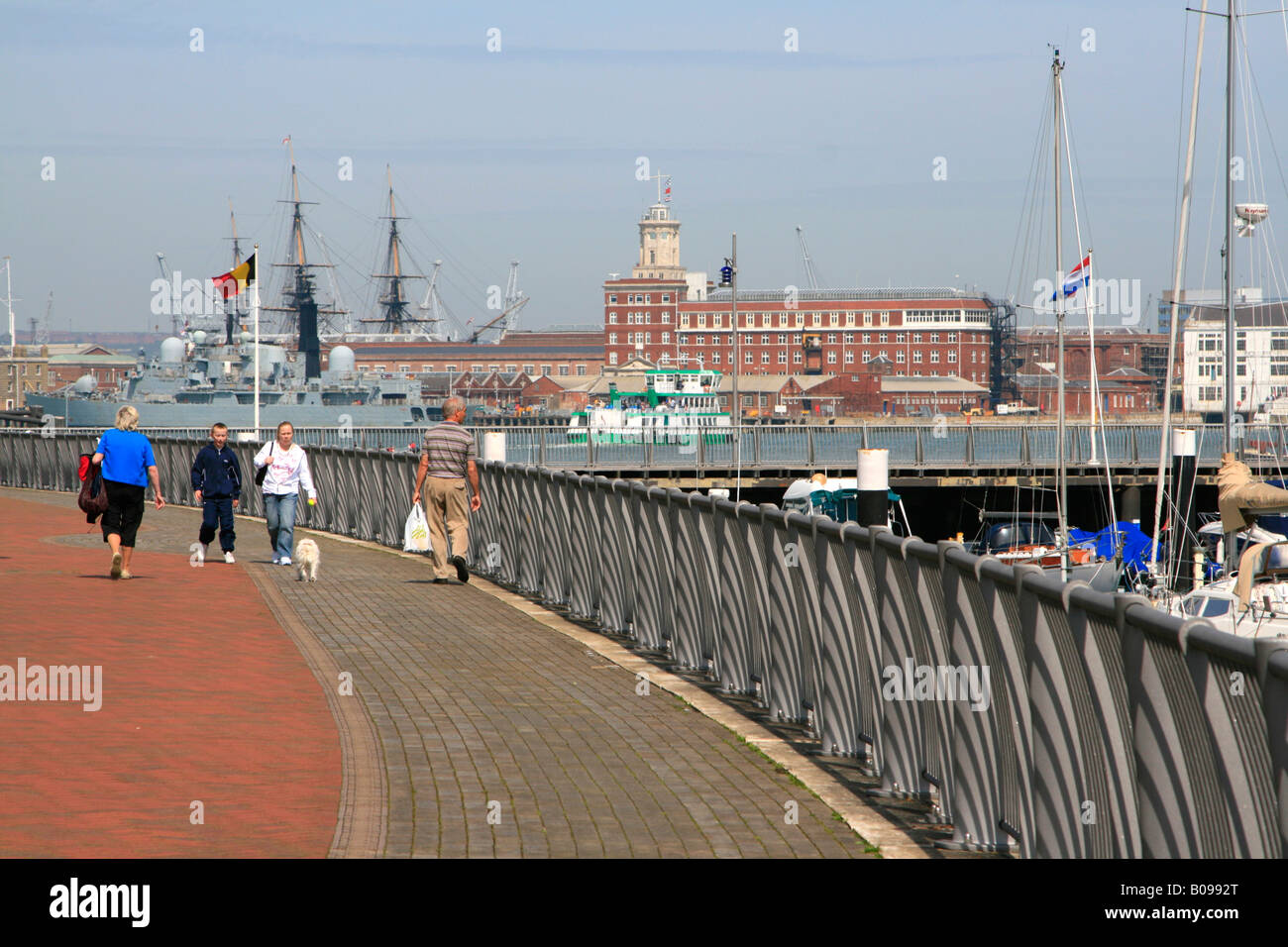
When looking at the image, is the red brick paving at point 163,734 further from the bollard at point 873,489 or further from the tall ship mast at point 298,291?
the tall ship mast at point 298,291

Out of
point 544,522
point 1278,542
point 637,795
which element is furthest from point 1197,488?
point 637,795

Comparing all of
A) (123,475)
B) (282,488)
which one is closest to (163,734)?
(123,475)

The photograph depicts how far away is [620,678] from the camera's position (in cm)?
1012

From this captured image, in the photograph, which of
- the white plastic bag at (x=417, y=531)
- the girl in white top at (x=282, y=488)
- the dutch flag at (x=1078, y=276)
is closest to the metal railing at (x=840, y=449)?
the dutch flag at (x=1078, y=276)

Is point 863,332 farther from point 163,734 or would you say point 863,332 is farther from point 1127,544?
point 163,734

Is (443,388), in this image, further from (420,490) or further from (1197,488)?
(420,490)

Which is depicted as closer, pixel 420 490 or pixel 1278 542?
pixel 420 490

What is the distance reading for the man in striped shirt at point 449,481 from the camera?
14.8 meters

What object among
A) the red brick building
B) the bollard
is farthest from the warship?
the red brick building

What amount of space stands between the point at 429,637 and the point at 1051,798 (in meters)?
6.85

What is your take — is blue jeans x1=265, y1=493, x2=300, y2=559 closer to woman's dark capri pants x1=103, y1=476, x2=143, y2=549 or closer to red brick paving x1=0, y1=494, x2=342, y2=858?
woman's dark capri pants x1=103, y1=476, x2=143, y2=549

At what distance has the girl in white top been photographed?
1680 centimetres

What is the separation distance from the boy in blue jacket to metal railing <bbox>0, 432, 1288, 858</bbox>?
5302 millimetres

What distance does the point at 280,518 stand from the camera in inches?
663
